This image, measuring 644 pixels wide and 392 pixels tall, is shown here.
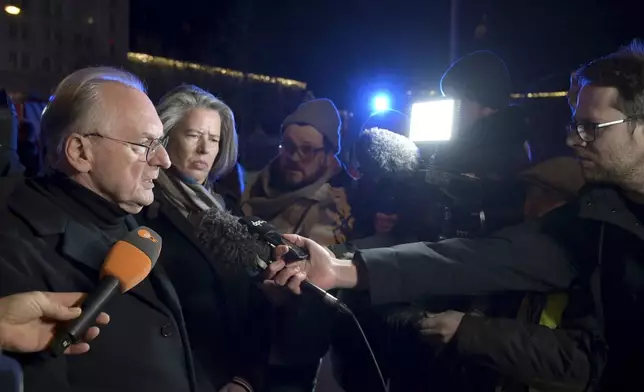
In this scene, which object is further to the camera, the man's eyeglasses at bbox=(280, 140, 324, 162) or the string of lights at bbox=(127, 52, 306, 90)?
the string of lights at bbox=(127, 52, 306, 90)

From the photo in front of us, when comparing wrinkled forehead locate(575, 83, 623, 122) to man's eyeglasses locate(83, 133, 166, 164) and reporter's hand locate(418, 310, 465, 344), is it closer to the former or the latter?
reporter's hand locate(418, 310, 465, 344)

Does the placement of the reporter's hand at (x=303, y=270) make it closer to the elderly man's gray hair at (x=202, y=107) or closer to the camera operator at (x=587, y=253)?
the camera operator at (x=587, y=253)

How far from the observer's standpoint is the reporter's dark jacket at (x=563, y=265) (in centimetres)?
167

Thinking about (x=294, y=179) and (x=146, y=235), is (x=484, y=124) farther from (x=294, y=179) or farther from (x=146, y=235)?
(x=146, y=235)

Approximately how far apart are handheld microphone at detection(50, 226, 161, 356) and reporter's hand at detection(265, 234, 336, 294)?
370mm

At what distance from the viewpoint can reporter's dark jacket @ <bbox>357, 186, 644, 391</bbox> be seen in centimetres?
167

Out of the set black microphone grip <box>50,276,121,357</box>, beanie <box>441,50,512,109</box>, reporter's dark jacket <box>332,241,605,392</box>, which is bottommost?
reporter's dark jacket <box>332,241,605,392</box>

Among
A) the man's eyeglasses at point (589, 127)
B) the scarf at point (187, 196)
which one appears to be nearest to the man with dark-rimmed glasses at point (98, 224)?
the scarf at point (187, 196)

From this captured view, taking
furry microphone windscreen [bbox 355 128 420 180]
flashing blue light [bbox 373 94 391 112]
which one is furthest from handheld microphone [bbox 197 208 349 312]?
flashing blue light [bbox 373 94 391 112]

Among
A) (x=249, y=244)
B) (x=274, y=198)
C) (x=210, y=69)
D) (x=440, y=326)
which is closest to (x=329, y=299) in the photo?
(x=249, y=244)

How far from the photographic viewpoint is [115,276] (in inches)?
48.7

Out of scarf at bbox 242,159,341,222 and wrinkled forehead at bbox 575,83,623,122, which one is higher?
wrinkled forehead at bbox 575,83,623,122

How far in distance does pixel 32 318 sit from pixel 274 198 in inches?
72.4

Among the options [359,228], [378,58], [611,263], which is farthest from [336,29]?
[611,263]
